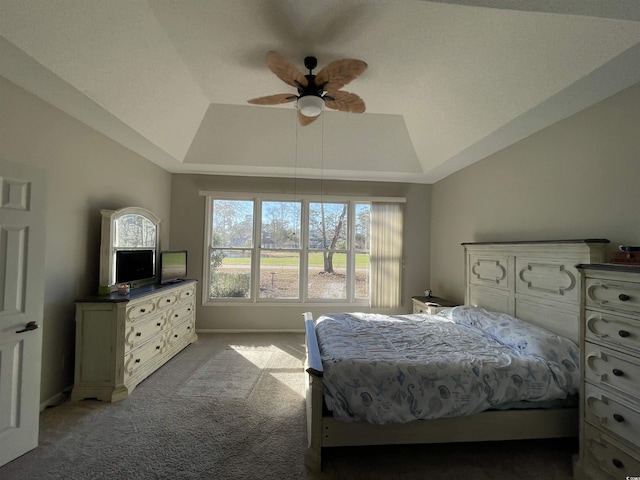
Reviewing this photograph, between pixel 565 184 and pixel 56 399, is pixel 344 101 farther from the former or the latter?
pixel 56 399

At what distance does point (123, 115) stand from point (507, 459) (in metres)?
4.25

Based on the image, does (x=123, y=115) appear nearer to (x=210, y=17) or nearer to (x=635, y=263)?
(x=210, y=17)

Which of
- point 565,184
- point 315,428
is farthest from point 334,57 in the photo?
point 315,428

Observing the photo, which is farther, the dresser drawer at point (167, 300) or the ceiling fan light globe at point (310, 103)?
the dresser drawer at point (167, 300)

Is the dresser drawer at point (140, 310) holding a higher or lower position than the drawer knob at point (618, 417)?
higher

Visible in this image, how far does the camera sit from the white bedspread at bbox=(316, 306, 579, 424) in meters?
1.81

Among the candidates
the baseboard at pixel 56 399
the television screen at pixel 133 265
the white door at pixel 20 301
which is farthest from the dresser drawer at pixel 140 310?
the baseboard at pixel 56 399

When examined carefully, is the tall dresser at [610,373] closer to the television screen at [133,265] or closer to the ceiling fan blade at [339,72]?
the ceiling fan blade at [339,72]

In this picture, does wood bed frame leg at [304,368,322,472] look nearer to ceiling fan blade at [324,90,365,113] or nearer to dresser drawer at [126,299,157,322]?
dresser drawer at [126,299,157,322]

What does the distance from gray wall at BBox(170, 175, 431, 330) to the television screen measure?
1022mm

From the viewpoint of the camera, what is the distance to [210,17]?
2.06 meters

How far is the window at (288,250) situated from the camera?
15.4ft

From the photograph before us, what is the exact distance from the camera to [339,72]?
2.01 meters

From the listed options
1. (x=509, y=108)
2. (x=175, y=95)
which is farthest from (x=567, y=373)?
(x=175, y=95)
